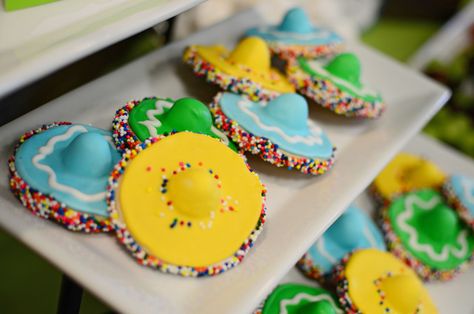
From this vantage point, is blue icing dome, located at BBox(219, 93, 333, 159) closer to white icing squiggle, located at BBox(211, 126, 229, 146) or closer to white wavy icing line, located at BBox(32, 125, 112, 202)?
white icing squiggle, located at BBox(211, 126, 229, 146)

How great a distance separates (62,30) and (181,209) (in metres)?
0.29

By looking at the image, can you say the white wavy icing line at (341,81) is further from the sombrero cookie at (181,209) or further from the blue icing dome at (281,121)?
the sombrero cookie at (181,209)

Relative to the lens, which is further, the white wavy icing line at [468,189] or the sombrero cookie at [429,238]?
the white wavy icing line at [468,189]

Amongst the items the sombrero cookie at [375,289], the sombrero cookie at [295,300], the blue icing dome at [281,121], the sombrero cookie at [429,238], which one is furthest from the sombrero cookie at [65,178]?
the sombrero cookie at [429,238]

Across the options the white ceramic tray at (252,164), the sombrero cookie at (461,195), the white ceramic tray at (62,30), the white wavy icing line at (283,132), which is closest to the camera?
the white ceramic tray at (62,30)

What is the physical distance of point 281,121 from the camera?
1.02 m

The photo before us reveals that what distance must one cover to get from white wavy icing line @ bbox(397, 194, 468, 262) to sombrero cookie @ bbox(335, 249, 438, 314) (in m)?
0.20

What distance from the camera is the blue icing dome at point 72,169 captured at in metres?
0.77

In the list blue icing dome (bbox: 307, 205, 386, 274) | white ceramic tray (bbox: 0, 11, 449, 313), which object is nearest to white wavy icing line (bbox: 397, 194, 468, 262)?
blue icing dome (bbox: 307, 205, 386, 274)

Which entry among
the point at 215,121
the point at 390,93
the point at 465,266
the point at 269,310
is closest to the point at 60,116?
the point at 215,121

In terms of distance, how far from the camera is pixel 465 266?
53.9 inches

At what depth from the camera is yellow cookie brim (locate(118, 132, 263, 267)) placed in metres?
0.76

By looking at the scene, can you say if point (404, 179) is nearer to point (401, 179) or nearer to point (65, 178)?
point (401, 179)

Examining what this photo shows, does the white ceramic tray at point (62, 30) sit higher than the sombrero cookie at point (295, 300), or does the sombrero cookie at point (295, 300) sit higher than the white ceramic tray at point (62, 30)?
the white ceramic tray at point (62, 30)
